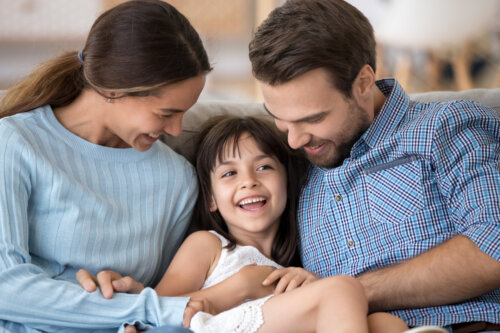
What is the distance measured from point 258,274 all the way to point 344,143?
1.40ft

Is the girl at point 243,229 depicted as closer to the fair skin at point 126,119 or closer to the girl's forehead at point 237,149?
the girl's forehead at point 237,149

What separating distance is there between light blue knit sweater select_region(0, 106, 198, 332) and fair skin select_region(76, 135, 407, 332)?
10 cm

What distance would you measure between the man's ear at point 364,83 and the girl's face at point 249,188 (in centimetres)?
32

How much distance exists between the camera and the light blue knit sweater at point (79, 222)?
1.37m

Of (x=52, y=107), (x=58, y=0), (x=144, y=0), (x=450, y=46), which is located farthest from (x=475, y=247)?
(x=450, y=46)

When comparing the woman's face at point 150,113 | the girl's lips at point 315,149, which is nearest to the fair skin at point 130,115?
the woman's face at point 150,113

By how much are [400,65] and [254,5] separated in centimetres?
118

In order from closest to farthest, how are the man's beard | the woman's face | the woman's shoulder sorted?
the woman's face < the man's beard < the woman's shoulder

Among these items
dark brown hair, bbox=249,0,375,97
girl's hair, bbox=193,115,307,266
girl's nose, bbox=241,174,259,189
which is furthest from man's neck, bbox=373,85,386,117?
girl's nose, bbox=241,174,259,189

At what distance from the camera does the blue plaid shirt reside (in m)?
1.46

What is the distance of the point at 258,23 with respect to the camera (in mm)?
4094

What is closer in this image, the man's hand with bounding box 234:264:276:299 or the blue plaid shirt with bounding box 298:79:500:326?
the blue plaid shirt with bounding box 298:79:500:326

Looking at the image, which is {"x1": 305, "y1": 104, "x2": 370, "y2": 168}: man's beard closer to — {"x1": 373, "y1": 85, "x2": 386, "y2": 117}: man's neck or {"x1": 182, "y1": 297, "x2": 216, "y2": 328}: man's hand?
{"x1": 373, "y1": 85, "x2": 386, "y2": 117}: man's neck

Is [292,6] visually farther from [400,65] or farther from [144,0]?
[400,65]
